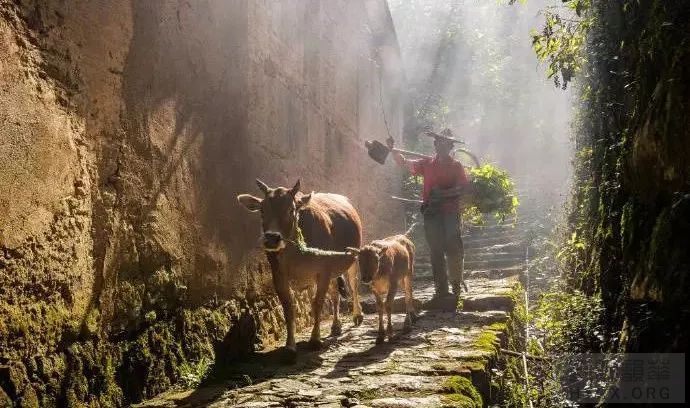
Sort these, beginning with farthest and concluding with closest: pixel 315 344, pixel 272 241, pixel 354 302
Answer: pixel 354 302 → pixel 315 344 → pixel 272 241

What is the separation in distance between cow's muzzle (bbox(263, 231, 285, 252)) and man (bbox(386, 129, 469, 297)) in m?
3.84

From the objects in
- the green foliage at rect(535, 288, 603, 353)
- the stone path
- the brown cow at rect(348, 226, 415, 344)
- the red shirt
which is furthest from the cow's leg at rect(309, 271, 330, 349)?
the red shirt

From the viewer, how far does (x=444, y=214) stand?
819 centimetres

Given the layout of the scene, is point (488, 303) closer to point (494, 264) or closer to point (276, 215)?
point (276, 215)

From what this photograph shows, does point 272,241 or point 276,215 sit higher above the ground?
point 276,215

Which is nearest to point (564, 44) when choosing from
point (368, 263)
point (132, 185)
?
point (368, 263)

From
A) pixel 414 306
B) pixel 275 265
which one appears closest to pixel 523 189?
pixel 414 306

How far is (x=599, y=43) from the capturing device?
511 cm

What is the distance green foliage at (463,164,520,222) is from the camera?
9.35 meters

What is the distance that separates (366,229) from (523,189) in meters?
11.7

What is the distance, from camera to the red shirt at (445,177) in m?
8.20

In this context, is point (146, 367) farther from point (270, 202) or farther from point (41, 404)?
point (270, 202)

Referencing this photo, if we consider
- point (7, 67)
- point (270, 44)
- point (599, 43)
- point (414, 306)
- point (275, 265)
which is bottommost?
point (414, 306)

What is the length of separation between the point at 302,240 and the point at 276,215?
0.55 metres
